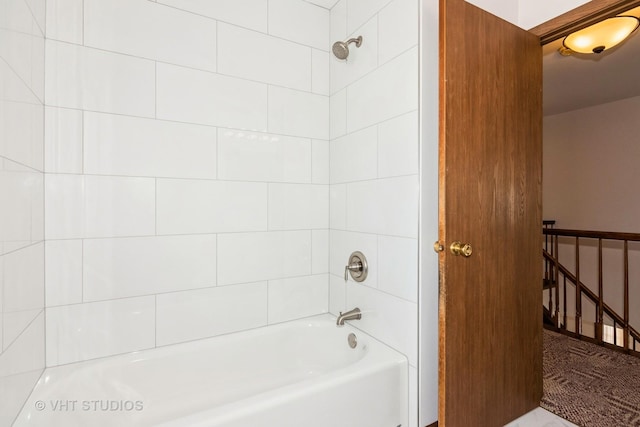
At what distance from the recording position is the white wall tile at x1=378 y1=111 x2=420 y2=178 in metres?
1.41

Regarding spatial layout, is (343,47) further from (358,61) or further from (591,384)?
(591,384)

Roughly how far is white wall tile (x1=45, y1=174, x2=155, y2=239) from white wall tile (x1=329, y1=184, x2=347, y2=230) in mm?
1066

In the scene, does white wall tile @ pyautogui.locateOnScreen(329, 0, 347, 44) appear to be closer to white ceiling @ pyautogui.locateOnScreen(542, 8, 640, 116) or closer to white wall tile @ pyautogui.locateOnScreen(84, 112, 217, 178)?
white wall tile @ pyautogui.locateOnScreen(84, 112, 217, 178)

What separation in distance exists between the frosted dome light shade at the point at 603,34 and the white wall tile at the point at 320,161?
1.64 metres

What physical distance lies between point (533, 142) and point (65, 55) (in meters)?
2.36

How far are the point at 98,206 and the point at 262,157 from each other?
2.85 feet

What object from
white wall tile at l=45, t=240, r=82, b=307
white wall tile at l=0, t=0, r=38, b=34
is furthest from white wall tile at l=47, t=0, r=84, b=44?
white wall tile at l=45, t=240, r=82, b=307

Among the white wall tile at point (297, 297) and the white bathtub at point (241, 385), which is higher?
the white wall tile at point (297, 297)

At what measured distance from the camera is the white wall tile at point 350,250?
1.68 metres

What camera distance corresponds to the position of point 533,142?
1646mm

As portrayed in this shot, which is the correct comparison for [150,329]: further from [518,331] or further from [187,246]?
[518,331]

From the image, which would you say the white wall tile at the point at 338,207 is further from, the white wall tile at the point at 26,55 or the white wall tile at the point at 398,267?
the white wall tile at the point at 26,55

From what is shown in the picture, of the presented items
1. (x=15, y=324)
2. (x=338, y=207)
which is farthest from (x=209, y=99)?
(x=15, y=324)

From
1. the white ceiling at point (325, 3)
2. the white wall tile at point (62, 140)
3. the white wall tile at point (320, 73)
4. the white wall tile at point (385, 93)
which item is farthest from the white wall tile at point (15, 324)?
the white ceiling at point (325, 3)
